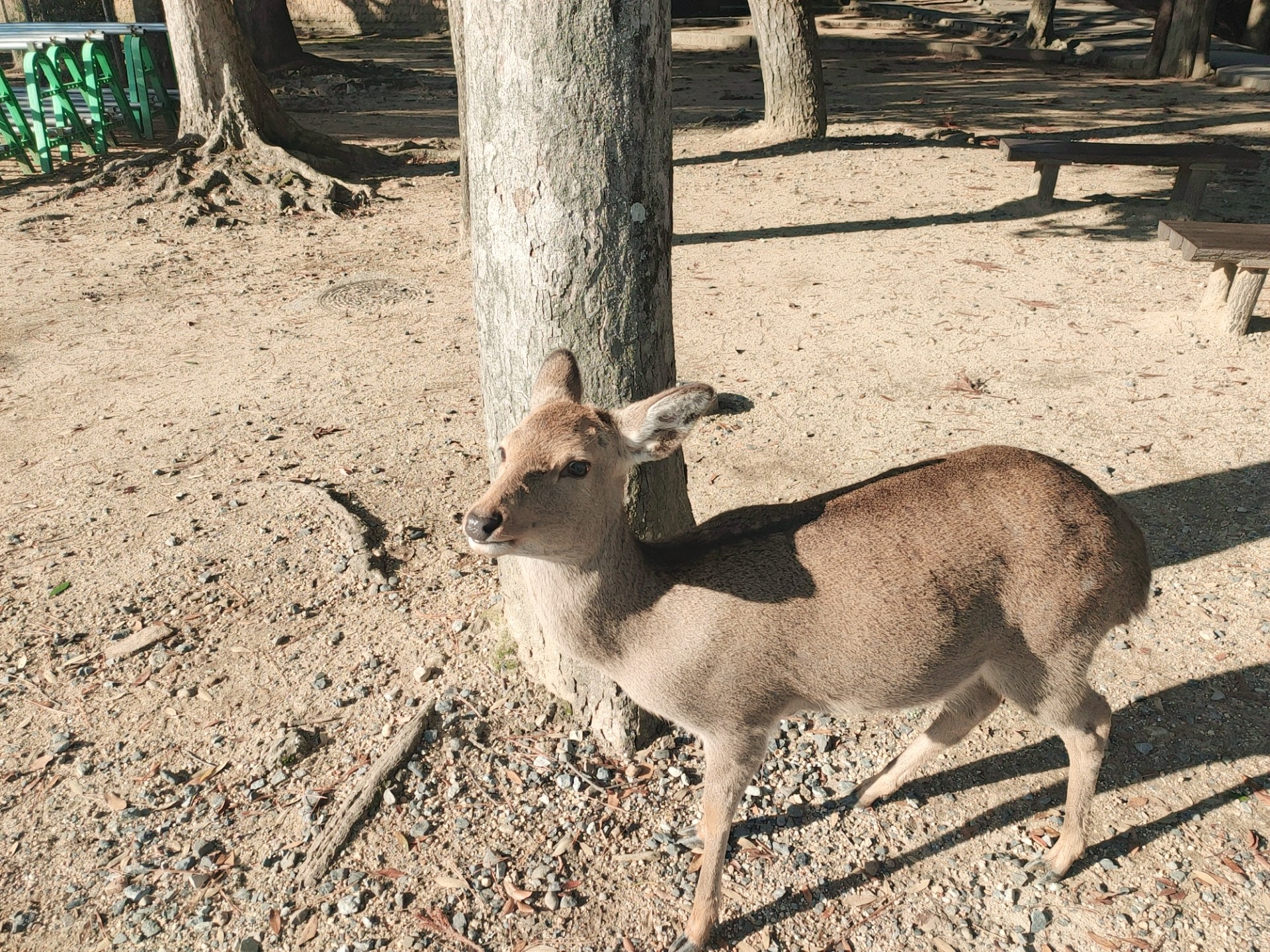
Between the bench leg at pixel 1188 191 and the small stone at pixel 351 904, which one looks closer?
the small stone at pixel 351 904

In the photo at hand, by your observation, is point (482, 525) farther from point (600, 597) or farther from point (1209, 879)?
point (1209, 879)

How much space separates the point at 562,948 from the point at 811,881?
92 centimetres

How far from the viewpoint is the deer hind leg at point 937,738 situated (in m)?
3.65

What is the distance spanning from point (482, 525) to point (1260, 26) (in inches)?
941

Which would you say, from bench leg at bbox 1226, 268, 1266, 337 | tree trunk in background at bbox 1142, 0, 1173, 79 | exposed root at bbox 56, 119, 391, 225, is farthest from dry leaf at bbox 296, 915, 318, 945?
tree trunk in background at bbox 1142, 0, 1173, 79

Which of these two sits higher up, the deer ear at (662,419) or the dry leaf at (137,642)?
the deer ear at (662,419)

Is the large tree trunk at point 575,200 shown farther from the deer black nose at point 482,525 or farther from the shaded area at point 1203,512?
the shaded area at point 1203,512

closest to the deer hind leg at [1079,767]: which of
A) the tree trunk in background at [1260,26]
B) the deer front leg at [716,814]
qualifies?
the deer front leg at [716,814]

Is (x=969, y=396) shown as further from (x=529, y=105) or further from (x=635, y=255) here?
(x=529, y=105)

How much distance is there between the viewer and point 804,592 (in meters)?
3.04

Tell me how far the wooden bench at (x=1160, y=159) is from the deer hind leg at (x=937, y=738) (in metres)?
7.71

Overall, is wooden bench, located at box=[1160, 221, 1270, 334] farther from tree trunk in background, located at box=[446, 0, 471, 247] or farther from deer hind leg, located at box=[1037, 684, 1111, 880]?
tree trunk in background, located at box=[446, 0, 471, 247]

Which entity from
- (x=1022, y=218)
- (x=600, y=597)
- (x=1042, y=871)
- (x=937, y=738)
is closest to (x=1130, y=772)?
(x=1042, y=871)

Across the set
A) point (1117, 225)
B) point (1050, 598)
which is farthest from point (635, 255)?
point (1117, 225)
